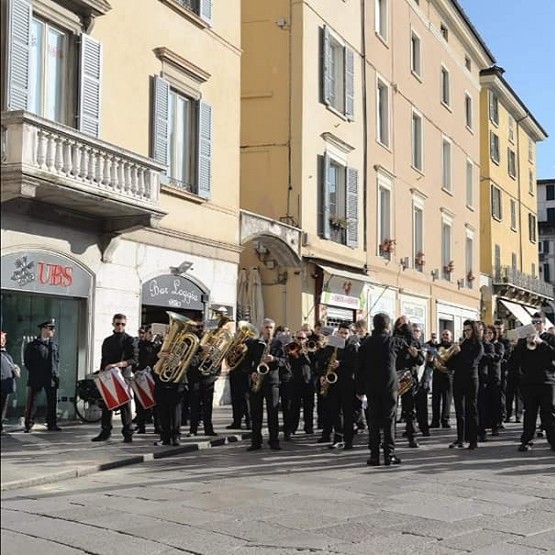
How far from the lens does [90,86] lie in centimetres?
1513

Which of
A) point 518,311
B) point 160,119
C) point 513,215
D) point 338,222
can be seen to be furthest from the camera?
point 513,215

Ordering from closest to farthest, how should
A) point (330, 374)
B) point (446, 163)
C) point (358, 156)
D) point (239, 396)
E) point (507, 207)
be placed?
point (330, 374) < point (239, 396) < point (358, 156) < point (446, 163) < point (507, 207)

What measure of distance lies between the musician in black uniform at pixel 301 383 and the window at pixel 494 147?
32489 millimetres

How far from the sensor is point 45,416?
558 inches

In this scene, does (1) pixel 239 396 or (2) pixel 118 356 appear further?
(1) pixel 239 396

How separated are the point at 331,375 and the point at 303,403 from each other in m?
1.84

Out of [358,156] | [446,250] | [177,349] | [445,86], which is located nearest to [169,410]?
[177,349]

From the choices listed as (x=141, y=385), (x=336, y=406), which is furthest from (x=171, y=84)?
(x=336, y=406)

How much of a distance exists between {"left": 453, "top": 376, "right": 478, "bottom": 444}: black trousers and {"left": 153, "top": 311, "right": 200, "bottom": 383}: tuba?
3.83 metres

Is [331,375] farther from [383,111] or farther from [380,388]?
[383,111]

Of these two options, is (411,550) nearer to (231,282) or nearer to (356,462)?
(356,462)

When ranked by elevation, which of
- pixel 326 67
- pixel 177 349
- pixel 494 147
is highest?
pixel 494 147

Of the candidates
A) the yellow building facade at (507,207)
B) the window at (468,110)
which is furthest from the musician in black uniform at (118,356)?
the yellow building facade at (507,207)

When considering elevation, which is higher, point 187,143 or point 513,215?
point 513,215
